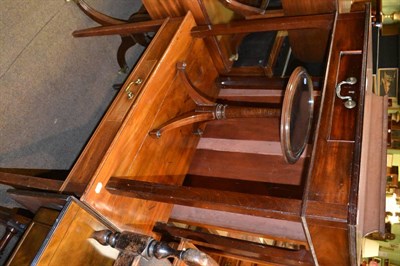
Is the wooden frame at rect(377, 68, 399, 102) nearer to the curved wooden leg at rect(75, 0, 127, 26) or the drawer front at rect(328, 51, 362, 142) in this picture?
the drawer front at rect(328, 51, 362, 142)

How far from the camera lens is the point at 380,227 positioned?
1232 millimetres

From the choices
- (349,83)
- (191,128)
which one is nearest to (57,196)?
(191,128)

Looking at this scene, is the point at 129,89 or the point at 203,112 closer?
the point at 129,89

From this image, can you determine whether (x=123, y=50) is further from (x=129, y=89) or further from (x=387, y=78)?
(x=387, y=78)

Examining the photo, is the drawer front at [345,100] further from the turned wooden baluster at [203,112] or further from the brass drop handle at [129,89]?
the brass drop handle at [129,89]

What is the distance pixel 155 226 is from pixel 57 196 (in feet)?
1.92

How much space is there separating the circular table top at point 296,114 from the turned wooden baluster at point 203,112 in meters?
0.21

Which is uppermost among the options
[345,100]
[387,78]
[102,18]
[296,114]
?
[387,78]

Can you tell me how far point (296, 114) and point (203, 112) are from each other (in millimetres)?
590

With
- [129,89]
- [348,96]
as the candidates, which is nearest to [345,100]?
[348,96]

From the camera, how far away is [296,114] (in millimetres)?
1125

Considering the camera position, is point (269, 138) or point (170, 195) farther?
point (269, 138)

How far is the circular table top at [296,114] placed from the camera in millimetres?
990

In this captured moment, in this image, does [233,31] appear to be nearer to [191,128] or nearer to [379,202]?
[191,128]
